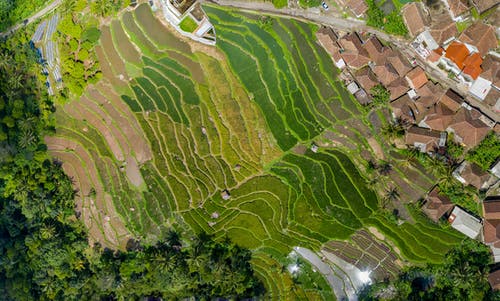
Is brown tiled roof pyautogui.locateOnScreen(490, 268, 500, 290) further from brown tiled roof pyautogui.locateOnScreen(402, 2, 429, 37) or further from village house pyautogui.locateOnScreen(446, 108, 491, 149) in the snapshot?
brown tiled roof pyautogui.locateOnScreen(402, 2, 429, 37)

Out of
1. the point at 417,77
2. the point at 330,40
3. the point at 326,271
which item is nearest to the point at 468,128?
the point at 417,77

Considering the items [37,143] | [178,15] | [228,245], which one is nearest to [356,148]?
[228,245]

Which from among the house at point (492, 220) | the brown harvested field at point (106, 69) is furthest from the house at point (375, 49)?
the brown harvested field at point (106, 69)

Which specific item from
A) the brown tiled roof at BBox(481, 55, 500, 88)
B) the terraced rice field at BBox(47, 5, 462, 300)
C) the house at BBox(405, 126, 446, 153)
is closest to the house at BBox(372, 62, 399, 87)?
the terraced rice field at BBox(47, 5, 462, 300)

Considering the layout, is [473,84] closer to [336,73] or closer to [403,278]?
[336,73]

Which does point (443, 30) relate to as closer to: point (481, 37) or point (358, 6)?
point (481, 37)

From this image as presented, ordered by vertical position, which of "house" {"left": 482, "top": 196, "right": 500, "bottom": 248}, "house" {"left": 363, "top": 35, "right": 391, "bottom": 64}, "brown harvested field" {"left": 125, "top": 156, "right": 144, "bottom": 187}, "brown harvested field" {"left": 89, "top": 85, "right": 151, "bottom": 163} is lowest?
"house" {"left": 482, "top": 196, "right": 500, "bottom": 248}
